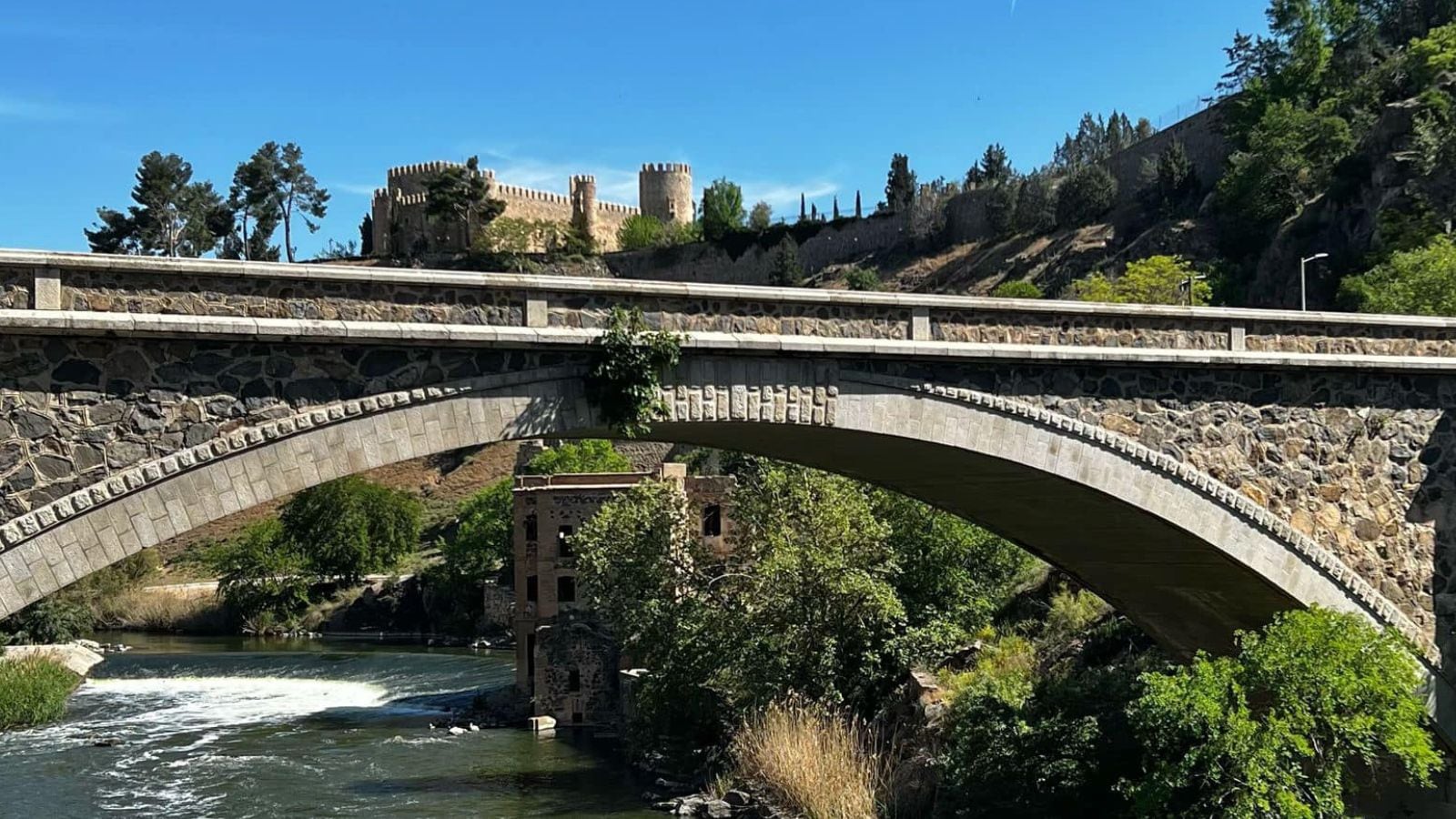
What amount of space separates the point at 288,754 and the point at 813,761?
43.2 feet

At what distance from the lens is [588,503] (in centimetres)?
3794

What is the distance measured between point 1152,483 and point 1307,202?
37.8m

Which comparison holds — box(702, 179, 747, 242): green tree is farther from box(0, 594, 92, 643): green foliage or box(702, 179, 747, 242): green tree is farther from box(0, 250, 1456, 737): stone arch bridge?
box(0, 250, 1456, 737): stone arch bridge

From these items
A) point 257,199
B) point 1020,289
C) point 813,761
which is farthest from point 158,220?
point 813,761

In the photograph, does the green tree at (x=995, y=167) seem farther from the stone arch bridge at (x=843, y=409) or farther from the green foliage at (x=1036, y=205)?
the stone arch bridge at (x=843, y=409)

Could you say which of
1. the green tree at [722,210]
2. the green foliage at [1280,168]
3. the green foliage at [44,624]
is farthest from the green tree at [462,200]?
the green foliage at [1280,168]

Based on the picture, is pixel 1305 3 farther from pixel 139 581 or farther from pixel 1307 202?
pixel 139 581

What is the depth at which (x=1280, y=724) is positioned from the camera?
12797 mm

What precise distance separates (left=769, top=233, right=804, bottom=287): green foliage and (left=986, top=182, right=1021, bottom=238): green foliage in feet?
32.3

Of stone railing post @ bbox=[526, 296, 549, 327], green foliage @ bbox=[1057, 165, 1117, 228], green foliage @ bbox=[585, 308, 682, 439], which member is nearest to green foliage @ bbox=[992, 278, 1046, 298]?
green foliage @ bbox=[1057, 165, 1117, 228]

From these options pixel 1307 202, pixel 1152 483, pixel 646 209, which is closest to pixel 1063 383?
pixel 1152 483

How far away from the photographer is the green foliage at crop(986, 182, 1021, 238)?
64500 millimetres

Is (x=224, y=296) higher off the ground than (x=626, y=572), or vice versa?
(x=224, y=296)

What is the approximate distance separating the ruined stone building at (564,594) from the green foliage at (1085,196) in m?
28.3
